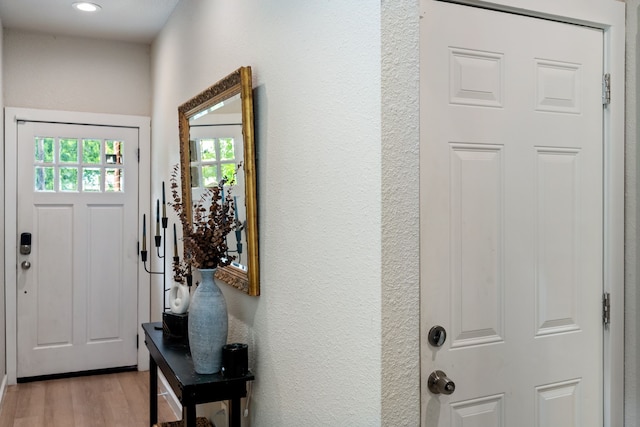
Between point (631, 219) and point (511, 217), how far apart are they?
0.44m

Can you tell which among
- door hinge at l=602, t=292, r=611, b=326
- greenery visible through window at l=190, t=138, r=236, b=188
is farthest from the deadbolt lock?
greenery visible through window at l=190, t=138, r=236, b=188

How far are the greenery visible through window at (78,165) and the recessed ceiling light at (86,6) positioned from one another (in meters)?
1.04

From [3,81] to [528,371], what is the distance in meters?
3.97

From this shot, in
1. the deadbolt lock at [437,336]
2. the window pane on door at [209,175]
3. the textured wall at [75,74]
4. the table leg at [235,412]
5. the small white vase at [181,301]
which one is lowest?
the table leg at [235,412]

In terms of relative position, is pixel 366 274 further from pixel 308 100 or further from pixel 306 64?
pixel 306 64

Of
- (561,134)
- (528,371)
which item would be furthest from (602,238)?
(528,371)

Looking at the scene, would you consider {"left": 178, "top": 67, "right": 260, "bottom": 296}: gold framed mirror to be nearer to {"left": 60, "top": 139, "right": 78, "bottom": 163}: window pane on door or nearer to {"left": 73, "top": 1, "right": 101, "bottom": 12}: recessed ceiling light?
{"left": 73, "top": 1, "right": 101, "bottom": 12}: recessed ceiling light

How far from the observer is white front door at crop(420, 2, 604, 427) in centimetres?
147

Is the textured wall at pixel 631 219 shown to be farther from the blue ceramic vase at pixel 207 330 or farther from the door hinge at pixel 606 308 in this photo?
the blue ceramic vase at pixel 207 330

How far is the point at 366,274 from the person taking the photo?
1404 mm

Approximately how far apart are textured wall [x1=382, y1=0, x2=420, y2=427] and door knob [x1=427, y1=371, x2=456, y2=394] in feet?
0.20

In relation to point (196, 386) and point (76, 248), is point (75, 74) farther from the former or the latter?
point (196, 386)


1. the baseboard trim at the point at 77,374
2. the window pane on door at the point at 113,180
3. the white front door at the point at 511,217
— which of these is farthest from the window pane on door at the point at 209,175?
the baseboard trim at the point at 77,374

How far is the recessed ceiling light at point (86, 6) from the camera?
3.44m
